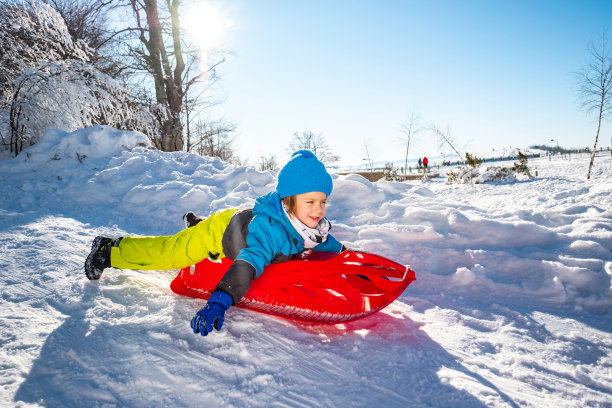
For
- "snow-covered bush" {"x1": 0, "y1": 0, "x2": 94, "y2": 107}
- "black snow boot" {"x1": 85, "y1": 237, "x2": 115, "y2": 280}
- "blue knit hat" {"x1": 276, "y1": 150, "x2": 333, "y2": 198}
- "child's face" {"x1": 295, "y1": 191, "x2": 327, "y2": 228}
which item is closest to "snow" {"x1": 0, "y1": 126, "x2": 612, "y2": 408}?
"black snow boot" {"x1": 85, "y1": 237, "x2": 115, "y2": 280}

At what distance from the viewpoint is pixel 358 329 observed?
5.49 ft

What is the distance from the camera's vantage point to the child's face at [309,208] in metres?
1.88

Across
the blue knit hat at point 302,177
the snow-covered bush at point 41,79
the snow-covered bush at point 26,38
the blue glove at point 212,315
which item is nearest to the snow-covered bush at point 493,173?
the blue knit hat at point 302,177

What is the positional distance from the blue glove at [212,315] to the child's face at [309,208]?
2.24 ft

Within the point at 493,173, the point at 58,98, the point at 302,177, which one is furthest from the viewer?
the point at 493,173

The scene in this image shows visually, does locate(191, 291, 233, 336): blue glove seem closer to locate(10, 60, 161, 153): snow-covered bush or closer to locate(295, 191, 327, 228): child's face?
locate(295, 191, 327, 228): child's face

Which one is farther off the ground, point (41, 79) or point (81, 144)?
point (41, 79)

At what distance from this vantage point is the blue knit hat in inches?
74.0

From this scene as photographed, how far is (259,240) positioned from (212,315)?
49cm

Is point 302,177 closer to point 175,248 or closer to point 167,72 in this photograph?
point 175,248

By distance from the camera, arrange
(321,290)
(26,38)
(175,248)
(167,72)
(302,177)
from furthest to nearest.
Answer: (167,72) → (26,38) → (175,248) → (302,177) → (321,290)

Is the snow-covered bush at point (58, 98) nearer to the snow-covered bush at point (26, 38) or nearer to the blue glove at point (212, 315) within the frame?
the snow-covered bush at point (26, 38)

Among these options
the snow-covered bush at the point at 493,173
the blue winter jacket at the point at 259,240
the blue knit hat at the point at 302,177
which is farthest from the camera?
the snow-covered bush at the point at 493,173

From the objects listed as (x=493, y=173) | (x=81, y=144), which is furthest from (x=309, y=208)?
(x=493, y=173)
